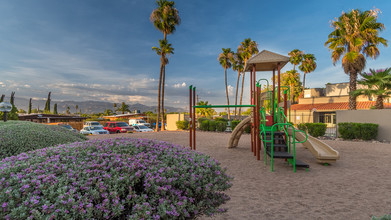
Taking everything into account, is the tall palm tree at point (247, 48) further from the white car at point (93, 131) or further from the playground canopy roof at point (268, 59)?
the playground canopy roof at point (268, 59)

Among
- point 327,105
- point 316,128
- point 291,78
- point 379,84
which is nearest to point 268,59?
point 316,128

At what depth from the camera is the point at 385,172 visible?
241 inches

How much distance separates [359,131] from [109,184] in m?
15.9

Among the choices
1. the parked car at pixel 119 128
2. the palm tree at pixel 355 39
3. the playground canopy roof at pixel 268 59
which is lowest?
the parked car at pixel 119 128

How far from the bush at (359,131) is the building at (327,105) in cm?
1353

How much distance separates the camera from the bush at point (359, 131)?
1326 cm

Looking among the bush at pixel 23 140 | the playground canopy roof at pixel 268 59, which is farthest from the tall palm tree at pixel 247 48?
the bush at pixel 23 140

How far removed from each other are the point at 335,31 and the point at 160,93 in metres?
18.4

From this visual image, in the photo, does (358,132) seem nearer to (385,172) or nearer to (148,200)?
(385,172)

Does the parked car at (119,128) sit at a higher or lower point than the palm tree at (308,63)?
lower

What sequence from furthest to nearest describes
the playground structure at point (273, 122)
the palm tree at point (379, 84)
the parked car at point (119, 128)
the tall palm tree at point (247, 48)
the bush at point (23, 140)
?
the tall palm tree at point (247, 48) → the parked car at point (119, 128) → the palm tree at point (379, 84) → the playground structure at point (273, 122) → the bush at point (23, 140)

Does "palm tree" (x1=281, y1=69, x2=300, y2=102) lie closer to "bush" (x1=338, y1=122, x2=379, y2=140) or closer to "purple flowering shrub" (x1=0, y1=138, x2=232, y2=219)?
"bush" (x1=338, y1=122, x2=379, y2=140)

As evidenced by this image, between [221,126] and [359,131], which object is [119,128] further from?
[359,131]

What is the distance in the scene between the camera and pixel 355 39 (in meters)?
16.9
